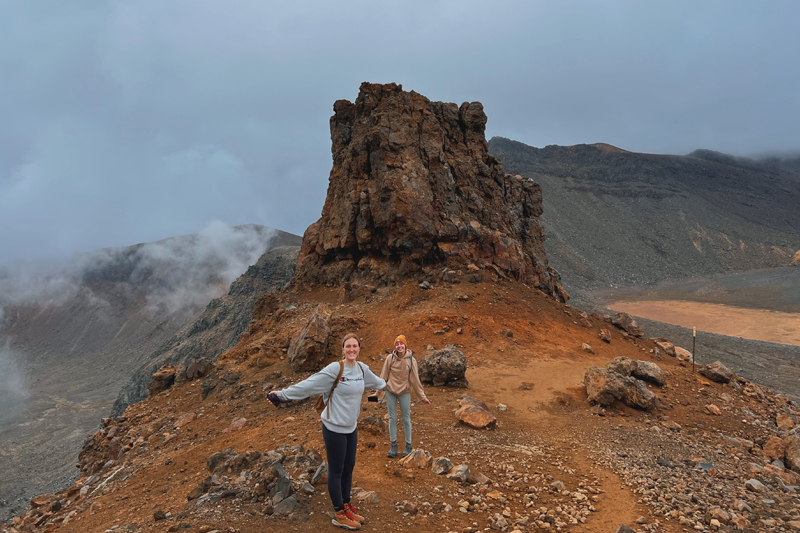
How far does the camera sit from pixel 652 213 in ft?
290

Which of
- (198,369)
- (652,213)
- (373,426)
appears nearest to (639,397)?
(373,426)

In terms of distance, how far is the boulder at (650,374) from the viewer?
10.5m

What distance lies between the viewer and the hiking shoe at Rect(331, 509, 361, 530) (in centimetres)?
384

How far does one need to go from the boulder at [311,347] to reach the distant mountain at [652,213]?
160 feet

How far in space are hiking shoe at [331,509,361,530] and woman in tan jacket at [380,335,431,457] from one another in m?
2.03

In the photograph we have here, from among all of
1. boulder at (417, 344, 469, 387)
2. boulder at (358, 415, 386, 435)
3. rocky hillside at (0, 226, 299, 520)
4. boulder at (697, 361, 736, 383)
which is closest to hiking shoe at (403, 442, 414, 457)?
boulder at (358, 415, 386, 435)

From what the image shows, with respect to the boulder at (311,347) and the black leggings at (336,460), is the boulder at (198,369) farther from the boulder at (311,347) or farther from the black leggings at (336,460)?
the black leggings at (336,460)

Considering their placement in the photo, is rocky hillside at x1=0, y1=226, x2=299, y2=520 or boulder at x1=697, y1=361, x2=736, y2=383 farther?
rocky hillside at x1=0, y1=226, x2=299, y2=520

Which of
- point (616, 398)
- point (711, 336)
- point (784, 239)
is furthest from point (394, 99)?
point (784, 239)

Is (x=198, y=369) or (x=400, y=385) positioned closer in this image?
(x=400, y=385)

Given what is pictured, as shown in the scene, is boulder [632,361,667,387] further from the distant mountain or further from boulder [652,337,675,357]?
the distant mountain

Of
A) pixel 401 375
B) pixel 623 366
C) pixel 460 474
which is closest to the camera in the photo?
pixel 460 474

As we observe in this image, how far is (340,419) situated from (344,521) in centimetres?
98

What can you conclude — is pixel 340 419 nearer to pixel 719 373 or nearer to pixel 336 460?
pixel 336 460
